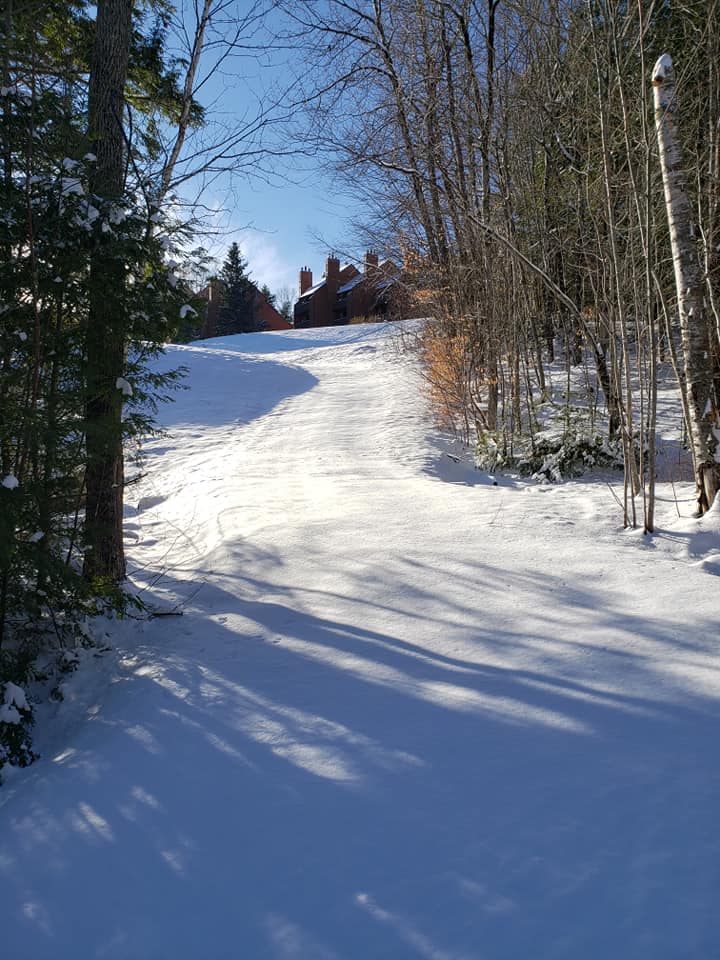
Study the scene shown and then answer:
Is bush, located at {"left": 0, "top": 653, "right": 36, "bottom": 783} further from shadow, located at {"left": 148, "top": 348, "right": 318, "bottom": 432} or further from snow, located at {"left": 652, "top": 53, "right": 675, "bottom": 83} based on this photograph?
shadow, located at {"left": 148, "top": 348, "right": 318, "bottom": 432}

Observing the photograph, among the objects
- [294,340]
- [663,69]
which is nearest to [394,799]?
[663,69]

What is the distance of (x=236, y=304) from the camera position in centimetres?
3781

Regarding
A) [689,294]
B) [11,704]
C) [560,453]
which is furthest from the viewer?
[560,453]

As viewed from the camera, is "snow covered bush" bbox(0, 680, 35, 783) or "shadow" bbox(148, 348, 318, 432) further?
"shadow" bbox(148, 348, 318, 432)

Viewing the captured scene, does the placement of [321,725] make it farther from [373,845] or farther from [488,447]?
[488,447]

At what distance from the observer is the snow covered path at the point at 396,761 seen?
167 centimetres

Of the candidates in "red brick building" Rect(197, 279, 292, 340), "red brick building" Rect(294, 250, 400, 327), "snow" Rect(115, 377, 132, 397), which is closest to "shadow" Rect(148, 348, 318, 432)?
"snow" Rect(115, 377, 132, 397)

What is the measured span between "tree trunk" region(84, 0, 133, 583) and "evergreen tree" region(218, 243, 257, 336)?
34593mm

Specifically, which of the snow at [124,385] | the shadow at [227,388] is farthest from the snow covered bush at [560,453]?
the shadow at [227,388]

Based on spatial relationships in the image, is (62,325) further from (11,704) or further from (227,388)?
(227,388)

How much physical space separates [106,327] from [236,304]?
120 ft

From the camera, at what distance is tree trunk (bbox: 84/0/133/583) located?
10.7ft

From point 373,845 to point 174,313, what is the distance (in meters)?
2.91

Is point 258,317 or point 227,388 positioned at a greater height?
point 258,317
